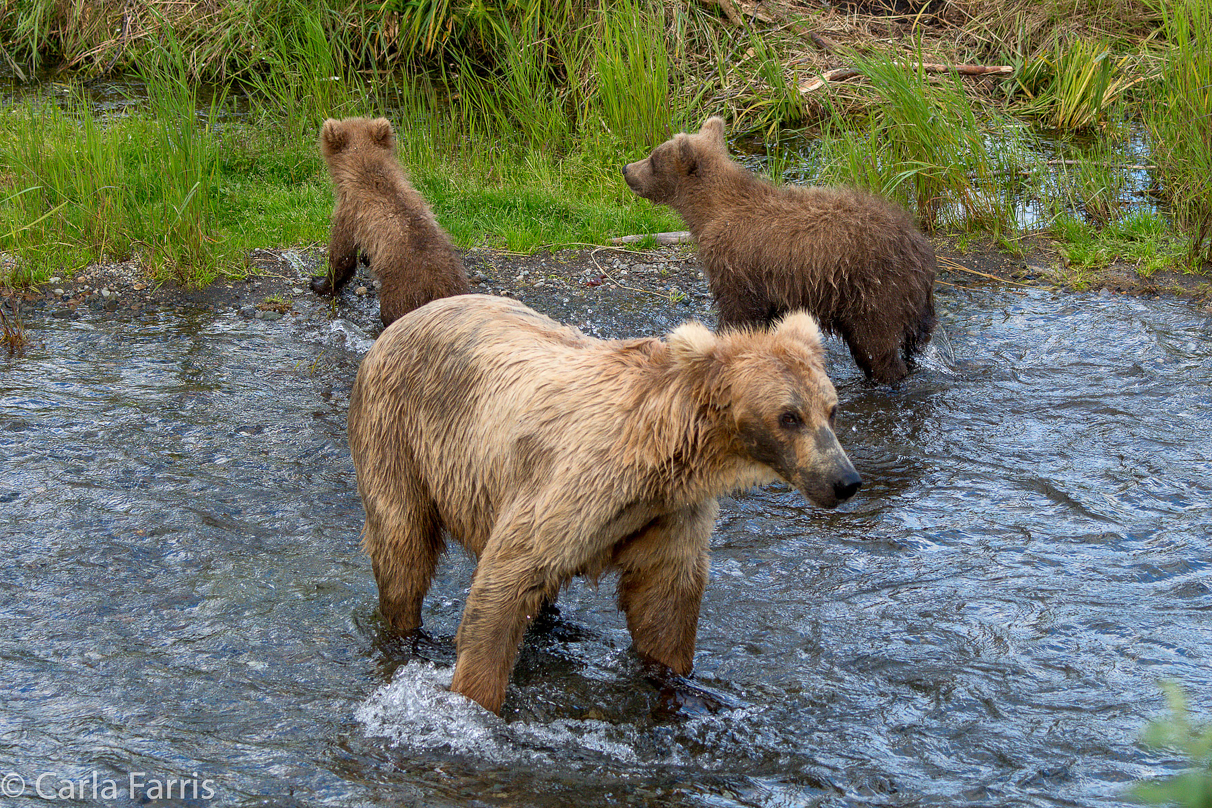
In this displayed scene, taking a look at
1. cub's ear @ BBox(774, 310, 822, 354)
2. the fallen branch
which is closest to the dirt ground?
the fallen branch

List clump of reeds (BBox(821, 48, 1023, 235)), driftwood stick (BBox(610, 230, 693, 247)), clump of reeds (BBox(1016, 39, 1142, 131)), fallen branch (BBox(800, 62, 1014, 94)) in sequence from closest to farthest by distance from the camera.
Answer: clump of reeds (BBox(821, 48, 1023, 235))
driftwood stick (BBox(610, 230, 693, 247))
clump of reeds (BBox(1016, 39, 1142, 131))
fallen branch (BBox(800, 62, 1014, 94))

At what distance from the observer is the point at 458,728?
11.6 feet

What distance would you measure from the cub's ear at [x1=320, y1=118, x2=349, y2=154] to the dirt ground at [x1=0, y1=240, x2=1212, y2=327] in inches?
34.0

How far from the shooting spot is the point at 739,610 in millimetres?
4434

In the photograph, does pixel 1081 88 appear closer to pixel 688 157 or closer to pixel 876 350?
pixel 688 157

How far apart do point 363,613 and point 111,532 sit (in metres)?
1.31

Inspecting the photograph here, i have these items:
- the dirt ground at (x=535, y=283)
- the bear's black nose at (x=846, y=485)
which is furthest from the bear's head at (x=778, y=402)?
the dirt ground at (x=535, y=283)

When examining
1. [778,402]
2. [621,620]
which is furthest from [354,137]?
[778,402]

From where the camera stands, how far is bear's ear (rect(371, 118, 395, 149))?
769 centimetres

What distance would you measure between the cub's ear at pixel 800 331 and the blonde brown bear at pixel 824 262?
2907 millimetres

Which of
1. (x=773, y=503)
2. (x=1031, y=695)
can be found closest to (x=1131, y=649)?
(x=1031, y=695)

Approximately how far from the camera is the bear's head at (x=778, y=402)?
3.04m

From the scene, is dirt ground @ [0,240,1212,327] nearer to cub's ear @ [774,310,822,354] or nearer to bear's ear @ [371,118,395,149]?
bear's ear @ [371,118,395,149]

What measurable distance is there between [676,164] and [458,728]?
4631mm
